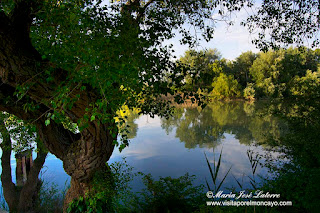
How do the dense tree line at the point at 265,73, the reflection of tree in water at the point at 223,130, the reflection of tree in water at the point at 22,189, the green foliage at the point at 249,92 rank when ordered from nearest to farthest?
1. the reflection of tree in water at the point at 22,189
2. the reflection of tree in water at the point at 223,130
3. the dense tree line at the point at 265,73
4. the green foliage at the point at 249,92

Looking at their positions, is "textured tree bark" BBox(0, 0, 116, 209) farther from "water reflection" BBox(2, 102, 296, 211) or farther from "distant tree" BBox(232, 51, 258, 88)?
"distant tree" BBox(232, 51, 258, 88)

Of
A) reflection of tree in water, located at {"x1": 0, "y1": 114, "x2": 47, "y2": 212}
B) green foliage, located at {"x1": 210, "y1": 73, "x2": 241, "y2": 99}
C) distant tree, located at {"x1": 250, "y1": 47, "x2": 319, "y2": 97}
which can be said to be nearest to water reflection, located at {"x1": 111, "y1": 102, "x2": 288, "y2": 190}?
reflection of tree in water, located at {"x1": 0, "y1": 114, "x2": 47, "y2": 212}

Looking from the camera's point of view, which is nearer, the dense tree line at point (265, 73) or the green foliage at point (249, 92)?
the dense tree line at point (265, 73)

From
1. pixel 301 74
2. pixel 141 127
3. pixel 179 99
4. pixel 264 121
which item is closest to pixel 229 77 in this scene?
pixel 301 74

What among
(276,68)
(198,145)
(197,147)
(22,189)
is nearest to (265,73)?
(276,68)

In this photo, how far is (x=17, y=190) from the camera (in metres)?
5.69

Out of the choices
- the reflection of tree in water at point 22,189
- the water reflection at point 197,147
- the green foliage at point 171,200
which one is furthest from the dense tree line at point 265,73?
the green foliage at point 171,200

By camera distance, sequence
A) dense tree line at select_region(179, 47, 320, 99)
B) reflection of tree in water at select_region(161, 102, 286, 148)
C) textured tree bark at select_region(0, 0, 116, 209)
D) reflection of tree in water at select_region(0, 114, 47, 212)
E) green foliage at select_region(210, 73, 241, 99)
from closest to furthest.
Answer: textured tree bark at select_region(0, 0, 116, 209)
reflection of tree in water at select_region(0, 114, 47, 212)
reflection of tree in water at select_region(161, 102, 286, 148)
dense tree line at select_region(179, 47, 320, 99)
green foliage at select_region(210, 73, 241, 99)

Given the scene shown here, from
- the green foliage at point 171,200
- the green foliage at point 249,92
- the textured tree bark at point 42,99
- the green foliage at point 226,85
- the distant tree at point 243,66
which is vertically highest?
the distant tree at point 243,66

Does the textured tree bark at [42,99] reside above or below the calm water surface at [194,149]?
below

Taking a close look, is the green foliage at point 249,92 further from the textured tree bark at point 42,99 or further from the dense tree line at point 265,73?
the textured tree bark at point 42,99

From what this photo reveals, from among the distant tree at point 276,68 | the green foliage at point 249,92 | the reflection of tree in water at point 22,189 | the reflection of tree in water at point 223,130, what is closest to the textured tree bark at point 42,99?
the reflection of tree in water at point 22,189

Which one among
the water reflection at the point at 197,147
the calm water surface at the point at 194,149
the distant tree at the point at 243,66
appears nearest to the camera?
the water reflection at the point at 197,147

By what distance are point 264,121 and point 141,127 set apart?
30.5 feet
